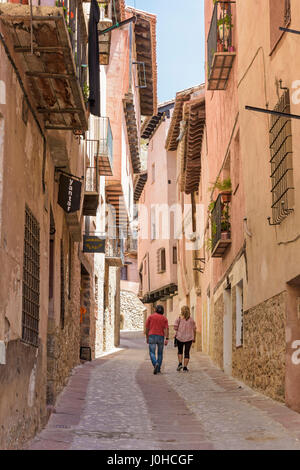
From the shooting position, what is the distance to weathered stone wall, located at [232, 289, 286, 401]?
32.7ft

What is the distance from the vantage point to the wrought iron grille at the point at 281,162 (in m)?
9.52

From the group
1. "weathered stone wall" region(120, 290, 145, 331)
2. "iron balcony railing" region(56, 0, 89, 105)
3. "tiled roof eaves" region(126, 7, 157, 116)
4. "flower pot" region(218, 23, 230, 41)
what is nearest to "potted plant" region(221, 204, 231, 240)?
"flower pot" region(218, 23, 230, 41)

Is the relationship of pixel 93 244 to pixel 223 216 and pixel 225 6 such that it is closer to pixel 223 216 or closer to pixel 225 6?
pixel 223 216

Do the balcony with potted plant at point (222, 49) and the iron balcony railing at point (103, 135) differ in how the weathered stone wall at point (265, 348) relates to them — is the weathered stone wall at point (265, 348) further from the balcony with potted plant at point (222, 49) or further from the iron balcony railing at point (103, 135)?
the iron balcony railing at point (103, 135)

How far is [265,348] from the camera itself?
1107cm

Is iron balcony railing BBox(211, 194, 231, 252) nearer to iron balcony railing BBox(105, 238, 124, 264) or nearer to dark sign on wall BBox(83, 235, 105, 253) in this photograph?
dark sign on wall BBox(83, 235, 105, 253)

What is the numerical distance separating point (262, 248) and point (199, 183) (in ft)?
50.5

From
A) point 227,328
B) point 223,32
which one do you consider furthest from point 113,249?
point 223,32

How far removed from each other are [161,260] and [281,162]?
1267 inches

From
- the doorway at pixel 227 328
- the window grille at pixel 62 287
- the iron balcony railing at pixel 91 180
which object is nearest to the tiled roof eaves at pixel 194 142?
the iron balcony railing at pixel 91 180

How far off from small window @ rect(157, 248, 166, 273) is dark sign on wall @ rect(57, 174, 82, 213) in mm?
29951

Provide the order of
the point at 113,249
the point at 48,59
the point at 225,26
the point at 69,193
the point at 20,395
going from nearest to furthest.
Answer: the point at 20,395
the point at 48,59
the point at 69,193
the point at 225,26
the point at 113,249
